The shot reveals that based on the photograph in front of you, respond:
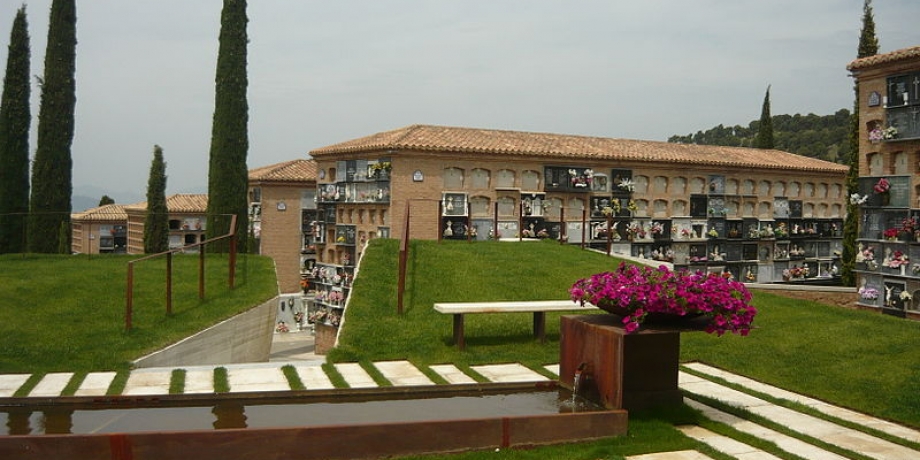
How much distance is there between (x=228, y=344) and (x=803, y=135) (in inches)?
2414

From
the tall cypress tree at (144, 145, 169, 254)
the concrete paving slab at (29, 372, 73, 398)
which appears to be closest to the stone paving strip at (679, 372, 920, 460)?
the concrete paving slab at (29, 372, 73, 398)

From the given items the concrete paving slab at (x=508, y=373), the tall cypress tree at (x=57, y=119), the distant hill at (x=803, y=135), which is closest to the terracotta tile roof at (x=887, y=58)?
the concrete paving slab at (x=508, y=373)

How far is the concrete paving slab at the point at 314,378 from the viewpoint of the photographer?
833cm

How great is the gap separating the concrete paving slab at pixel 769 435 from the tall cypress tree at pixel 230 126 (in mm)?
22567

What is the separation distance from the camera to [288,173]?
39.0 m

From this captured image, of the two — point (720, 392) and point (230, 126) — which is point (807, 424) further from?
point (230, 126)

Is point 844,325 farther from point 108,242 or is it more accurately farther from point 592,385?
point 108,242

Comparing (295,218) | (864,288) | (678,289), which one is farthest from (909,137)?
(295,218)

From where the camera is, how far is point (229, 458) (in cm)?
546

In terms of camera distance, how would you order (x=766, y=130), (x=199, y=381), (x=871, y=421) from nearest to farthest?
(x=871, y=421) → (x=199, y=381) → (x=766, y=130)

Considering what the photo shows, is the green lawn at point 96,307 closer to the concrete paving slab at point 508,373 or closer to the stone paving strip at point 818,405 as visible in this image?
the concrete paving slab at point 508,373

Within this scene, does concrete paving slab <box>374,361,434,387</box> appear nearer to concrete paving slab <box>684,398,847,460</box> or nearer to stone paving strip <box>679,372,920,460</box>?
concrete paving slab <box>684,398,847,460</box>

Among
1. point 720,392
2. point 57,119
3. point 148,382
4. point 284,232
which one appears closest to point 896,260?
point 720,392

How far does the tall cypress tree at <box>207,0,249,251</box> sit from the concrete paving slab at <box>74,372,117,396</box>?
750 inches
